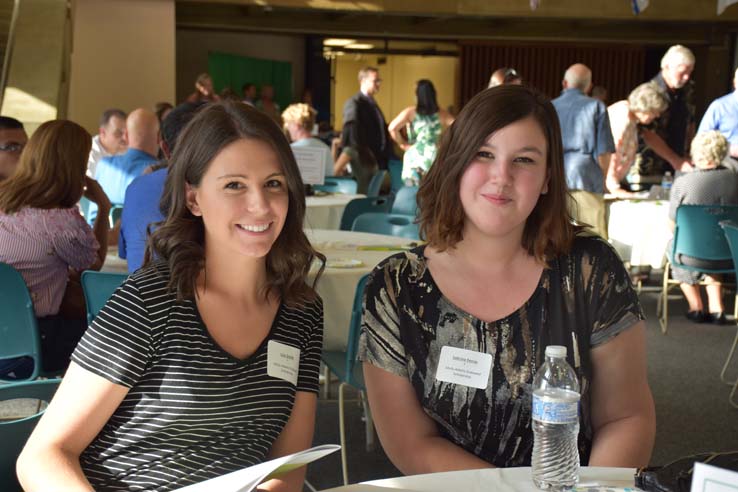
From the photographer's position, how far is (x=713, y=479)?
110 cm

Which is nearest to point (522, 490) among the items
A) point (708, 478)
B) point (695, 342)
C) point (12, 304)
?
point (708, 478)

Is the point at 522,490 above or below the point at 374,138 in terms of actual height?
below

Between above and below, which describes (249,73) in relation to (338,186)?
above

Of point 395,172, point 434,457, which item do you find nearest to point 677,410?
point 434,457

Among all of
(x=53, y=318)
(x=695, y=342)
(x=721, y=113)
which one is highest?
(x=721, y=113)

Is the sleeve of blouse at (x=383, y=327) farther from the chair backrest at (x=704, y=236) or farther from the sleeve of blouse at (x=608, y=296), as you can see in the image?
the chair backrest at (x=704, y=236)

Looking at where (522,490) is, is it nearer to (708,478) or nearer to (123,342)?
(708,478)

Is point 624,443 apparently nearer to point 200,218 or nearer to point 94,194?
point 200,218

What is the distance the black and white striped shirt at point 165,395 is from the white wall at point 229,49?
15.4 meters

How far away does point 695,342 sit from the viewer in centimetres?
601

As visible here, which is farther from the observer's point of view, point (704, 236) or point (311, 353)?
point (704, 236)

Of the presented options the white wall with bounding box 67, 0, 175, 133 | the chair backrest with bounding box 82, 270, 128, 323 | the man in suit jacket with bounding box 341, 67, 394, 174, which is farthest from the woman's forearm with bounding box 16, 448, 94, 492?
the white wall with bounding box 67, 0, 175, 133

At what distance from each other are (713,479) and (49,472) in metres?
1.07

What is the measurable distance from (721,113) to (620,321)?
5.50 metres
